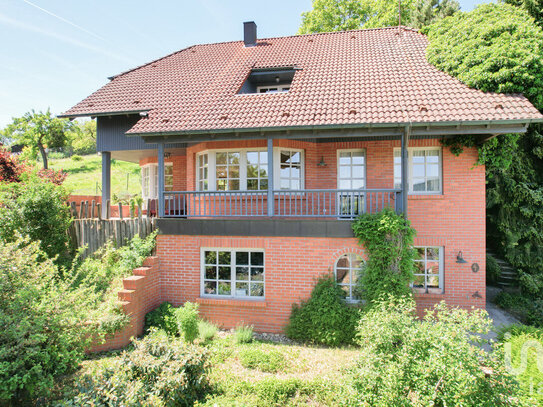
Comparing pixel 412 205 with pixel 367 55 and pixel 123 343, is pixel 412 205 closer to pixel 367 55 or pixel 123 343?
pixel 367 55

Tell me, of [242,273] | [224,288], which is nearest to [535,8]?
[242,273]

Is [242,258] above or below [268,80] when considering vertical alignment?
below

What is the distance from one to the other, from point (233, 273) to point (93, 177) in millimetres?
34480

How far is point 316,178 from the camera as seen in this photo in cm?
1038

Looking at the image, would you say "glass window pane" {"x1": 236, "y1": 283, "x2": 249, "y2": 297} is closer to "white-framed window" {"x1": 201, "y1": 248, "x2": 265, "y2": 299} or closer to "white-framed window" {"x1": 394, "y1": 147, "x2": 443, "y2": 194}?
"white-framed window" {"x1": 201, "y1": 248, "x2": 265, "y2": 299}

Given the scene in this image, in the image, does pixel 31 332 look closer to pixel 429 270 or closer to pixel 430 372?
pixel 430 372

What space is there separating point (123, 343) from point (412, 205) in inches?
340

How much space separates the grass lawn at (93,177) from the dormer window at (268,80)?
21.9 m

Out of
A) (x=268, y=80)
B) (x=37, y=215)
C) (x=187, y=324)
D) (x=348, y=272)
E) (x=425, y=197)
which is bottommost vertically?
(x=187, y=324)

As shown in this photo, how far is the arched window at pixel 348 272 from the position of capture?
8.48 m

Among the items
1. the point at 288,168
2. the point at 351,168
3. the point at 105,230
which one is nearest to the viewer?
the point at 351,168

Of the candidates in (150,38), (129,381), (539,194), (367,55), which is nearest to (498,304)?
(539,194)

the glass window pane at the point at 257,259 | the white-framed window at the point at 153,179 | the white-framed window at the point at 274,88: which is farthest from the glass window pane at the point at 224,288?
the white-framed window at the point at 274,88

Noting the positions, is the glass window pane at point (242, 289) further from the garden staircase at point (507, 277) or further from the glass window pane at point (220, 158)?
the garden staircase at point (507, 277)
